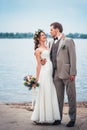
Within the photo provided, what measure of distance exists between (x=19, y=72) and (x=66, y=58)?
22.5ft

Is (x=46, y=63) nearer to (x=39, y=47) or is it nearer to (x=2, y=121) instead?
(x=39, y=47)

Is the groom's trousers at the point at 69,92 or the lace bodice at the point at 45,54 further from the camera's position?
the lace bodice at the point at 45,54

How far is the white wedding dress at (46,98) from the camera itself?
586 cm

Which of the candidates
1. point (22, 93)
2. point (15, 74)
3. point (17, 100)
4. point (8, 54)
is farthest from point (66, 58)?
point (8, 54)

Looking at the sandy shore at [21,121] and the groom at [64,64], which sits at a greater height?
the groom at [64,64]

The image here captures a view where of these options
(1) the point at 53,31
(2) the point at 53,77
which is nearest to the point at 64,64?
(2) the point at 53,77

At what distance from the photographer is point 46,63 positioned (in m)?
5.87

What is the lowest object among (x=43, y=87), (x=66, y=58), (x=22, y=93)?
(x=22, y=93)

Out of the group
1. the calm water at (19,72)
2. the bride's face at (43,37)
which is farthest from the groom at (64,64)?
the calm water at (19,72)

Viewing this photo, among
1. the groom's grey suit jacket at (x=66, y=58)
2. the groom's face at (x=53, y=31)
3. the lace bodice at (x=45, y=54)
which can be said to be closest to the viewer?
the groom's grey suit jacket at (x=66, y=58)

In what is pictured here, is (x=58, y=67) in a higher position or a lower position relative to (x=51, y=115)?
higher

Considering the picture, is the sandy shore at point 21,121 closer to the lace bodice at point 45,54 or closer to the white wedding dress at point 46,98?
the white wedding dress at point 46,98

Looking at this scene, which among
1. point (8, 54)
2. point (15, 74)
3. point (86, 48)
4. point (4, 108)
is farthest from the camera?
point (8, 54)

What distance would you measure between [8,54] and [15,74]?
1.97 m
